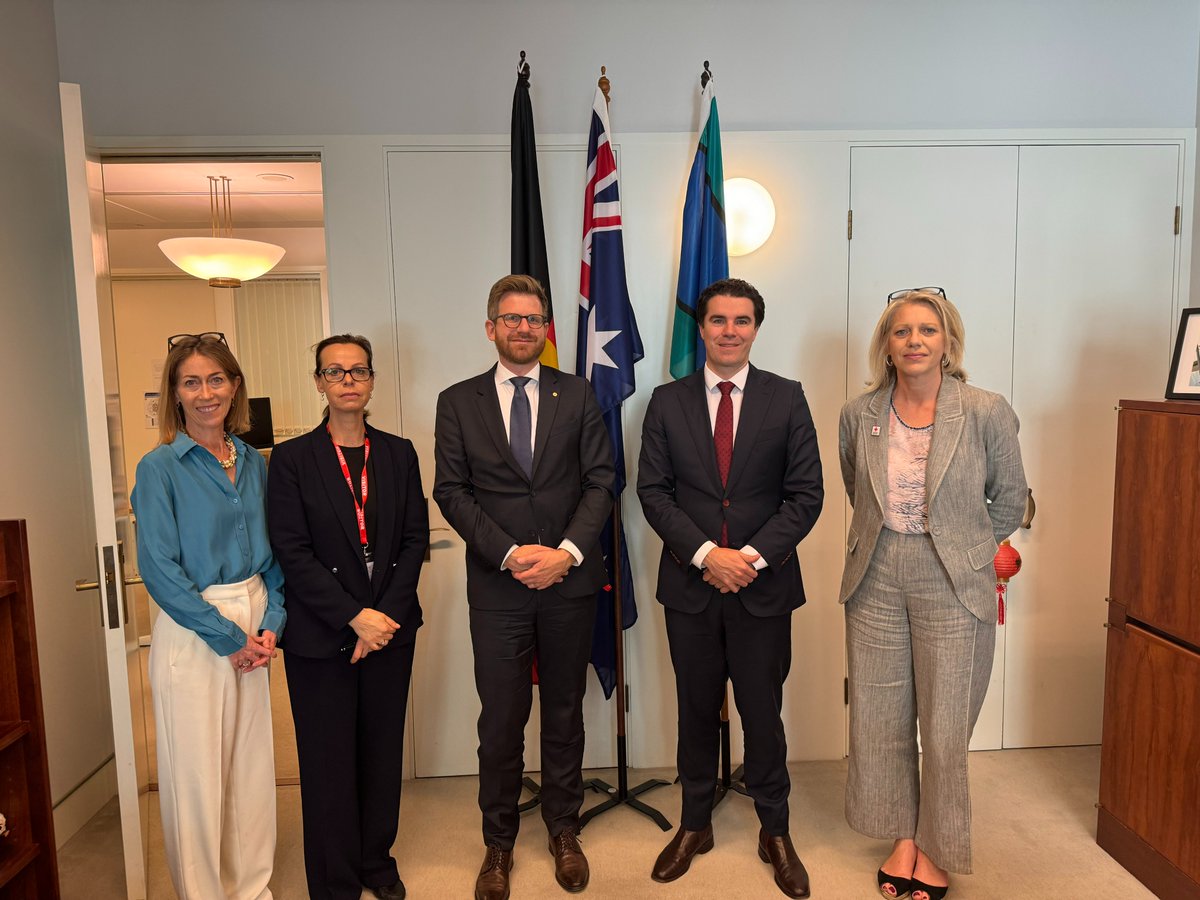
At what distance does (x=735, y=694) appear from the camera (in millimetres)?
2389

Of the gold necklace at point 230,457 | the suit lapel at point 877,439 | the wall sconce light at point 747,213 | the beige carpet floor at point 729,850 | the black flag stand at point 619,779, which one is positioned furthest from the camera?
the wall sconce light at point 747,213

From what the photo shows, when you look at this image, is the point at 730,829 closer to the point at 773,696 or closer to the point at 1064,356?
the point at 773,696

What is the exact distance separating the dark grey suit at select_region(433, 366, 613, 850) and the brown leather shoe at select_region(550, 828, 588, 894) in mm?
162

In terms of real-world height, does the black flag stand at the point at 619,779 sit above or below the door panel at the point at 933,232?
below

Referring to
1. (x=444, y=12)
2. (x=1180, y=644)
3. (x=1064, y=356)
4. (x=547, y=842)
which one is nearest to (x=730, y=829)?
(x=547, y=842)

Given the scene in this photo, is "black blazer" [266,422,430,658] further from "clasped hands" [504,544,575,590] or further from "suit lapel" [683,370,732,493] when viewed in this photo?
"suit lapel" [683,370,732,493]

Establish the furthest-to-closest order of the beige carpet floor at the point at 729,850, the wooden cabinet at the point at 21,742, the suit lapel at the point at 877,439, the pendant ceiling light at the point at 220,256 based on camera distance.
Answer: the pendant ceiling light at the point at 220,256 < the beige carpet floor at the point at 729,850 < the suit lapel at the point at 877,439 < the wooden cabinet at the point at 21,742

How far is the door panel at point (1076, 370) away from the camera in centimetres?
307

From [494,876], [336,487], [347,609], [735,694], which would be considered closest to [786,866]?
[735,694]

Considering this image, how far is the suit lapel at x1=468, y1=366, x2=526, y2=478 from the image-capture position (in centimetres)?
228

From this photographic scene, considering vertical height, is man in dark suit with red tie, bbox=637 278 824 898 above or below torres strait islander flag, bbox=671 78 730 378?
below

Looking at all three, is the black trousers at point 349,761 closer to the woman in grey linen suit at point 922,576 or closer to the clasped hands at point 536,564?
the clasped hands at point 536,564

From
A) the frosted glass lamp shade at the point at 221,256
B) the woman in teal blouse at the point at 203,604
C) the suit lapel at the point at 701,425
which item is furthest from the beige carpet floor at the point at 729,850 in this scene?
the frosted glass lamp shade at the point at 221,256

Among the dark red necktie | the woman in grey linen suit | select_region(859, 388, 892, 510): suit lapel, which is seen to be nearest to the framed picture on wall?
the woman in grey linen suit
